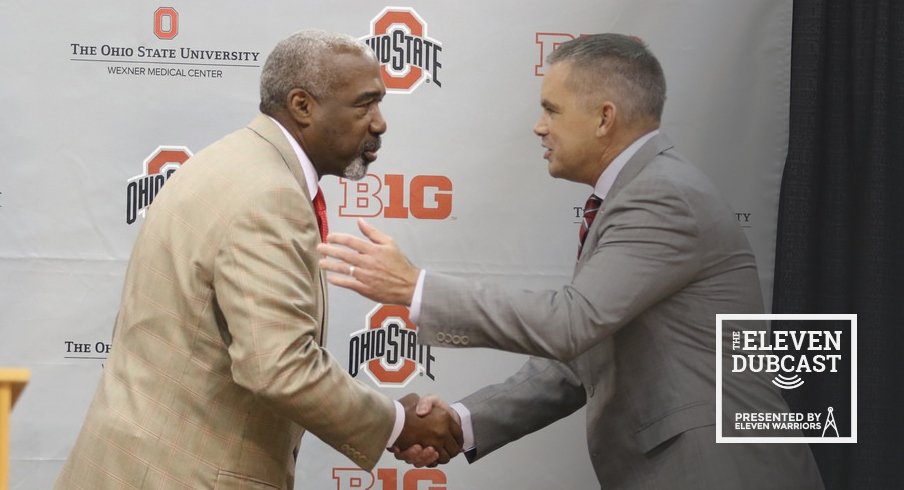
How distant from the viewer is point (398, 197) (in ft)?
12.7

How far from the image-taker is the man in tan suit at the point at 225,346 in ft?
7.77

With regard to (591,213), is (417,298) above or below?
below

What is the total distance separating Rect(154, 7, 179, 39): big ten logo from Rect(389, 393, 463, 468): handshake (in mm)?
1517

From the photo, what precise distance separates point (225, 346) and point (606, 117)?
109 centimetres

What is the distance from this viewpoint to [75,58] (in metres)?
3.79

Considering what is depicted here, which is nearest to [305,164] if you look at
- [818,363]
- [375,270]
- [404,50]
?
[375,270]

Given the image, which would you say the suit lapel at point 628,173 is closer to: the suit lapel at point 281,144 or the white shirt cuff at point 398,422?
the white shirt cuff at point 398,422

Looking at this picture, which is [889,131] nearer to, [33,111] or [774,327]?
[774,327]

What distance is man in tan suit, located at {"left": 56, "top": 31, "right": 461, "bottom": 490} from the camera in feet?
7.77

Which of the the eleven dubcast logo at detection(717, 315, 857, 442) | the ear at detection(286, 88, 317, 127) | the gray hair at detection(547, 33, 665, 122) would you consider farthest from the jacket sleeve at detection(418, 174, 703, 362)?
the the eleven dubcast logo at detection(717, 315, 857, 442)

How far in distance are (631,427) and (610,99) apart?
801mm

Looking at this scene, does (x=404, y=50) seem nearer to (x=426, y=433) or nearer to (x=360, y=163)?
(x=360, y=163)

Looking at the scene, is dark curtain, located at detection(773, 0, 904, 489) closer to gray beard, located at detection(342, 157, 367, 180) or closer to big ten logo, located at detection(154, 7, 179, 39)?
gray beard, located at detection(342, 157, 367, 180)

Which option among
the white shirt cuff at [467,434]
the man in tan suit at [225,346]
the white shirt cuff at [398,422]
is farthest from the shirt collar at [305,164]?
the white shirt cuff at [467,434]
